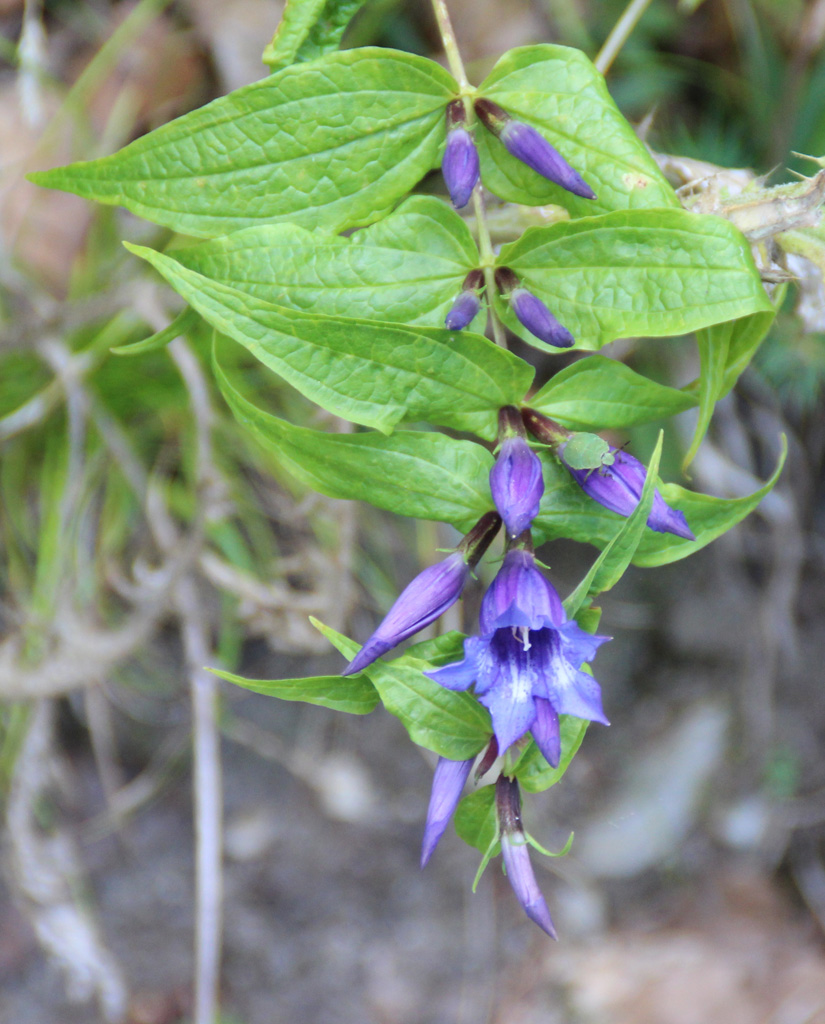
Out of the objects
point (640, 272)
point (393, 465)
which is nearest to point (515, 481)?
point (393, 465)

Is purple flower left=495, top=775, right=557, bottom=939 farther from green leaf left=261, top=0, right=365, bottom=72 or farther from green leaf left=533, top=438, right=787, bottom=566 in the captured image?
green leaf left=261, top=0, right=365, bottom=72

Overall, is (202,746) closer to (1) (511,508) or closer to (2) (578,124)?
(1) (511,508)

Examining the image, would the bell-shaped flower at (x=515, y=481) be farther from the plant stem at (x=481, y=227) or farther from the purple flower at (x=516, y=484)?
the plant stem at (x=481, y=227)

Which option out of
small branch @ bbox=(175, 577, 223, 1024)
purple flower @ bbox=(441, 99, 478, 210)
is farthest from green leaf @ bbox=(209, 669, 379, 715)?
small branch @ bbox=(175, 577, 223, 1024)

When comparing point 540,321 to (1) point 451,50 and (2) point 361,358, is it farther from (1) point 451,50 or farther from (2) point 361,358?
(1) point 451,50

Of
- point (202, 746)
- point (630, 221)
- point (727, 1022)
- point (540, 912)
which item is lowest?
point (727, 1022)

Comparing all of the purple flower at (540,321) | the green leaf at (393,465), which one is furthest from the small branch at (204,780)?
the purple flower at (540,321)

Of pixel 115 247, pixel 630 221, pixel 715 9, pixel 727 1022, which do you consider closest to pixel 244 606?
pixel 115 247
